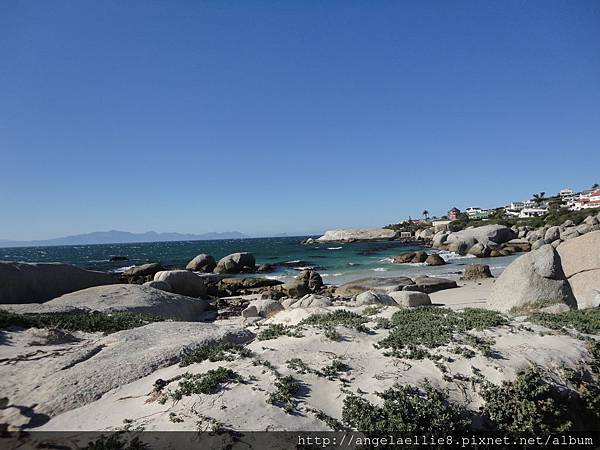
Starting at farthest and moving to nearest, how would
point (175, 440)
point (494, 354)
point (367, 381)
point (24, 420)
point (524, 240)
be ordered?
point (524, 240) < point (494, 354) < point (367, 381) < point (24, 420) < point (175, 440)

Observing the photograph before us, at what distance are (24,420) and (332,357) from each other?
5073 millimetres

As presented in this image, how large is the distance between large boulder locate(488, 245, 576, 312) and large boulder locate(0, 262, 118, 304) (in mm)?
20611

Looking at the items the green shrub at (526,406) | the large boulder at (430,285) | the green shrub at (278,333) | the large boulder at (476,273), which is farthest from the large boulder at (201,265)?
the green shrub at (526,406)

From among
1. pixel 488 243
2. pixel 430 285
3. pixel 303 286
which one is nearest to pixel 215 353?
pixel 303 286

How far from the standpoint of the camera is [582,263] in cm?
1508

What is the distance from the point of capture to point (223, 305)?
23766mm

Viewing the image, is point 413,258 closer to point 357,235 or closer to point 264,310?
point 264,310

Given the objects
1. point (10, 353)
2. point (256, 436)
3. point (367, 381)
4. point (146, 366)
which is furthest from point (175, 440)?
point (10, 353)

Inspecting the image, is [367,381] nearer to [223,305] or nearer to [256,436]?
[256,436]

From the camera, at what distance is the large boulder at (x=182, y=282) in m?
24.2

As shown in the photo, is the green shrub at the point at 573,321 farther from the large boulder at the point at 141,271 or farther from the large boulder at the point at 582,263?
the large boulder at the point at 141,271

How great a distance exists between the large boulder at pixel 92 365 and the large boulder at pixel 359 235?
98403 mm

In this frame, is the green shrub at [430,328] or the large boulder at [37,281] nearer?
the green shrub at [430,328]

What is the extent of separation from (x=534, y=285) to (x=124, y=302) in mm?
16152
